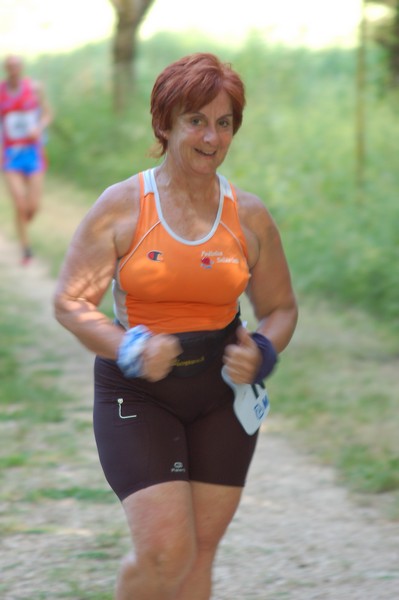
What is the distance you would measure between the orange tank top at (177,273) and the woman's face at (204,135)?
0.13m

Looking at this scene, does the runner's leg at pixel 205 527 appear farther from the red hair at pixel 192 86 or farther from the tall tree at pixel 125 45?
the tall tree at pixel 125 45

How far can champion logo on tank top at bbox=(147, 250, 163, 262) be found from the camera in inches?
116

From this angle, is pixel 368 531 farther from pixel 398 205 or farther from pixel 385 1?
pixel 385 1

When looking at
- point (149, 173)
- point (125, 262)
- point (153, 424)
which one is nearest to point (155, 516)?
point (153, 424)

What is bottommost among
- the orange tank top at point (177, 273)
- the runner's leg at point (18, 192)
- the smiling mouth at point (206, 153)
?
the runner's leg at point (18, 192)

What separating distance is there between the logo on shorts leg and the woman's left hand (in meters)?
0.28

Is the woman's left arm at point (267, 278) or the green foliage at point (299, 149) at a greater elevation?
the woman's left arm at point (267, 278)

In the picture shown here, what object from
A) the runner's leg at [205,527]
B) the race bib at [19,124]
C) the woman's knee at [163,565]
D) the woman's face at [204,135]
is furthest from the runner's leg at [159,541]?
the race bib at [19,124]

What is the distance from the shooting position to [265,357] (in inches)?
118

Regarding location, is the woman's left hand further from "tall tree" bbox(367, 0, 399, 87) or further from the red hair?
"tall tree" bbox(367, 0, 399, 87)

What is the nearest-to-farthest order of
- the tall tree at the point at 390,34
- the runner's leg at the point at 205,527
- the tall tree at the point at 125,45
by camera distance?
the runner's leg at the point at 205,527 < the tall tree at the point at 390,34 < the tall tree at the point at 125,45

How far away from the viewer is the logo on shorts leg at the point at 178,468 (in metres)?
3.00

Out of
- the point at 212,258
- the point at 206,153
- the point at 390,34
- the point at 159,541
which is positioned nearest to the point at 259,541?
the point at 159,541

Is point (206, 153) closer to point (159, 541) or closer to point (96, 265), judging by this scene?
point (96, 265)
